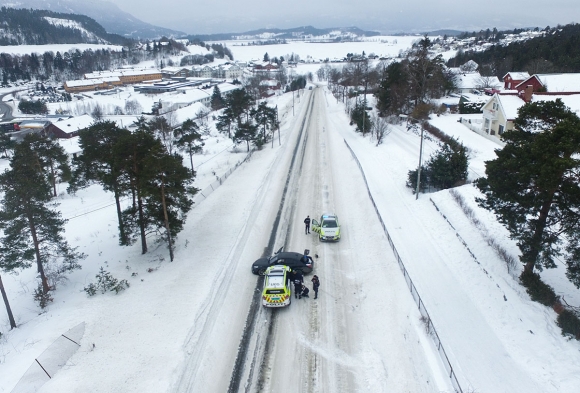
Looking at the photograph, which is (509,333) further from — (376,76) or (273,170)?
(376,76)

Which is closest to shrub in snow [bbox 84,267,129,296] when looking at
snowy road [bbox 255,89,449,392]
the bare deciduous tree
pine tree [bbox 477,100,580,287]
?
snowy road [bbox 255,89,449,392]

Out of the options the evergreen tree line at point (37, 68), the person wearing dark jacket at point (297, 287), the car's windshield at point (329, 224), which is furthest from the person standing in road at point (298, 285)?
the evergreen tree line at point (37, 68)

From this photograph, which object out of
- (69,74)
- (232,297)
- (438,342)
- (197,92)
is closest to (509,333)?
(438,342)

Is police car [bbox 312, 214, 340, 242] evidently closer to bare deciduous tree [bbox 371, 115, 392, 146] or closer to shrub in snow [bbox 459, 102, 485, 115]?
bare deciduous tree [bbox 371, 115, 392, 146]

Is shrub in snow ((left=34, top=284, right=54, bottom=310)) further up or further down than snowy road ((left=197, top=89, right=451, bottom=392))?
further down

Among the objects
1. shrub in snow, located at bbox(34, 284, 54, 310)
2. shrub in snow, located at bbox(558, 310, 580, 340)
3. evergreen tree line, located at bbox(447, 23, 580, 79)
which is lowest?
shrub in snow, located at bbox(34, 284, 54, 310)

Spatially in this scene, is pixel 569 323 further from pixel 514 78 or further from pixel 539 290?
pixel 514 78
